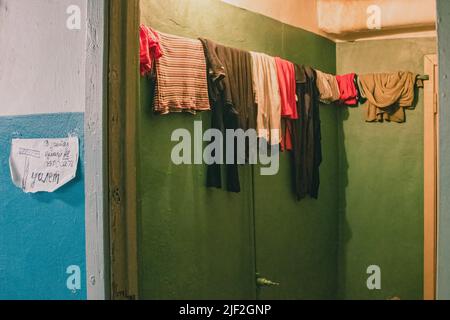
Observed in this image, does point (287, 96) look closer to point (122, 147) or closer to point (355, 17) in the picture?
point (355, 17)

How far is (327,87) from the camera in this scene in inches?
175

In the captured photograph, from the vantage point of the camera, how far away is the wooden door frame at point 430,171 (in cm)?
454

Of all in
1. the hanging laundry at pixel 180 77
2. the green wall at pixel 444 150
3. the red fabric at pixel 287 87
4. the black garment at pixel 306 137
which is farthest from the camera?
the black garment at pixel 306 137

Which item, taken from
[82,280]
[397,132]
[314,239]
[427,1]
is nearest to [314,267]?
[314,239]

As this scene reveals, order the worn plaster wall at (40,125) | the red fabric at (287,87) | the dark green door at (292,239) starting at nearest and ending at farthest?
the worn plaster wall at (40,125) < the red fabric at (287,87) < the dark green door at (292,239)

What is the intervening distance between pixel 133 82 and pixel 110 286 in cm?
67

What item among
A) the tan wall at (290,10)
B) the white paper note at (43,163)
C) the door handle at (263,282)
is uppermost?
the tan wall at (290,10)

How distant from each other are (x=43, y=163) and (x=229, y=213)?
5.15 ft

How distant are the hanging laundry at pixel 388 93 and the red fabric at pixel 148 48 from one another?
7.53 ft

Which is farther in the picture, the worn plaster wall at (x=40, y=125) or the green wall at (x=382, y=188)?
the green wall at (x=382, y=188)

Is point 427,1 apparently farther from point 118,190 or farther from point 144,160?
point 118,190

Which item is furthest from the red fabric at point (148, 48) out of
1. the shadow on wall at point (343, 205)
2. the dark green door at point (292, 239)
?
the shadow on wall at point (343, 205)

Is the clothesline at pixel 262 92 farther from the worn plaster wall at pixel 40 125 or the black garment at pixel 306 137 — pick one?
the worn plaster wall at pixel 40 125

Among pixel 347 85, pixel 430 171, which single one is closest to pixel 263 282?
pixel 430 171
